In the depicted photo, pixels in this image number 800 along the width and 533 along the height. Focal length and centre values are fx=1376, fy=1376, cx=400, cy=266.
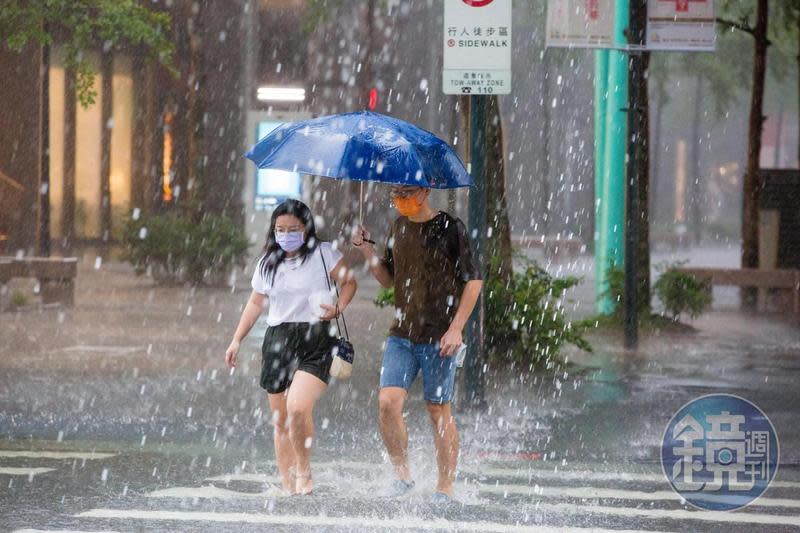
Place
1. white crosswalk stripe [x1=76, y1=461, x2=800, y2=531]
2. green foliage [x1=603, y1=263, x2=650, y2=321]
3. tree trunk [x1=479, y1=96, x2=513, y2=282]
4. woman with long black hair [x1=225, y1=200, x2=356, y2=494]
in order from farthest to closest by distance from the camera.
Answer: green foliage [x1=603, y1=263, x2=650, y2=321] → tree trunk [x1=479, y1=96, x2=513, y2=282] → woman with long black hair [x1=225, y1=200, x2=356, y2=494] → white crosswalk stripe [x1=76, y1=461, x2=800, y2=531]

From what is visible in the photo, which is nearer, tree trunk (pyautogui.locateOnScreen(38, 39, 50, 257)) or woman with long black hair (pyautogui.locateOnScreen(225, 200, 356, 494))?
woman with long black hair (pyautogui.locateOnScreen(225, 200, 356, 494))

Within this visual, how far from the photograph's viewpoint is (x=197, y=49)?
25312mm

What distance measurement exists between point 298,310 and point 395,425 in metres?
0.78

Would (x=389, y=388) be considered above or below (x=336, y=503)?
above

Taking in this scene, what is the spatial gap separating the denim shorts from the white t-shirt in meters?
0.43

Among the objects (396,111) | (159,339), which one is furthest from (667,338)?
(396,111)

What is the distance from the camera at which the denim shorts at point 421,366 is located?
7.04 metres

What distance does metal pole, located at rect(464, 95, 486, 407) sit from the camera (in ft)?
33.4

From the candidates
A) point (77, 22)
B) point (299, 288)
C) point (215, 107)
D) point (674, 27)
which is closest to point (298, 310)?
point (299, 288)

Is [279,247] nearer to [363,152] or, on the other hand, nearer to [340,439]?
[363,152]

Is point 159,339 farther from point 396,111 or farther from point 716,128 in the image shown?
point 716,128

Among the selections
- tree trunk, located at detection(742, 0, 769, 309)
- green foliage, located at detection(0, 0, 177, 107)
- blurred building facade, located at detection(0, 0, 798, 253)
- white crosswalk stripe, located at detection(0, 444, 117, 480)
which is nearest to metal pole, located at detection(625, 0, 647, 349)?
white crosswalk stripe, located at detection(0, 444, 117, 480)

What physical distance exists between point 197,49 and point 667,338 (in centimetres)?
1244

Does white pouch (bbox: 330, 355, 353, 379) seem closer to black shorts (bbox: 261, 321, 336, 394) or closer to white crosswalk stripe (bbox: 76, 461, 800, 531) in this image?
black shorts (bbox: 261, 321, 336, 394)
